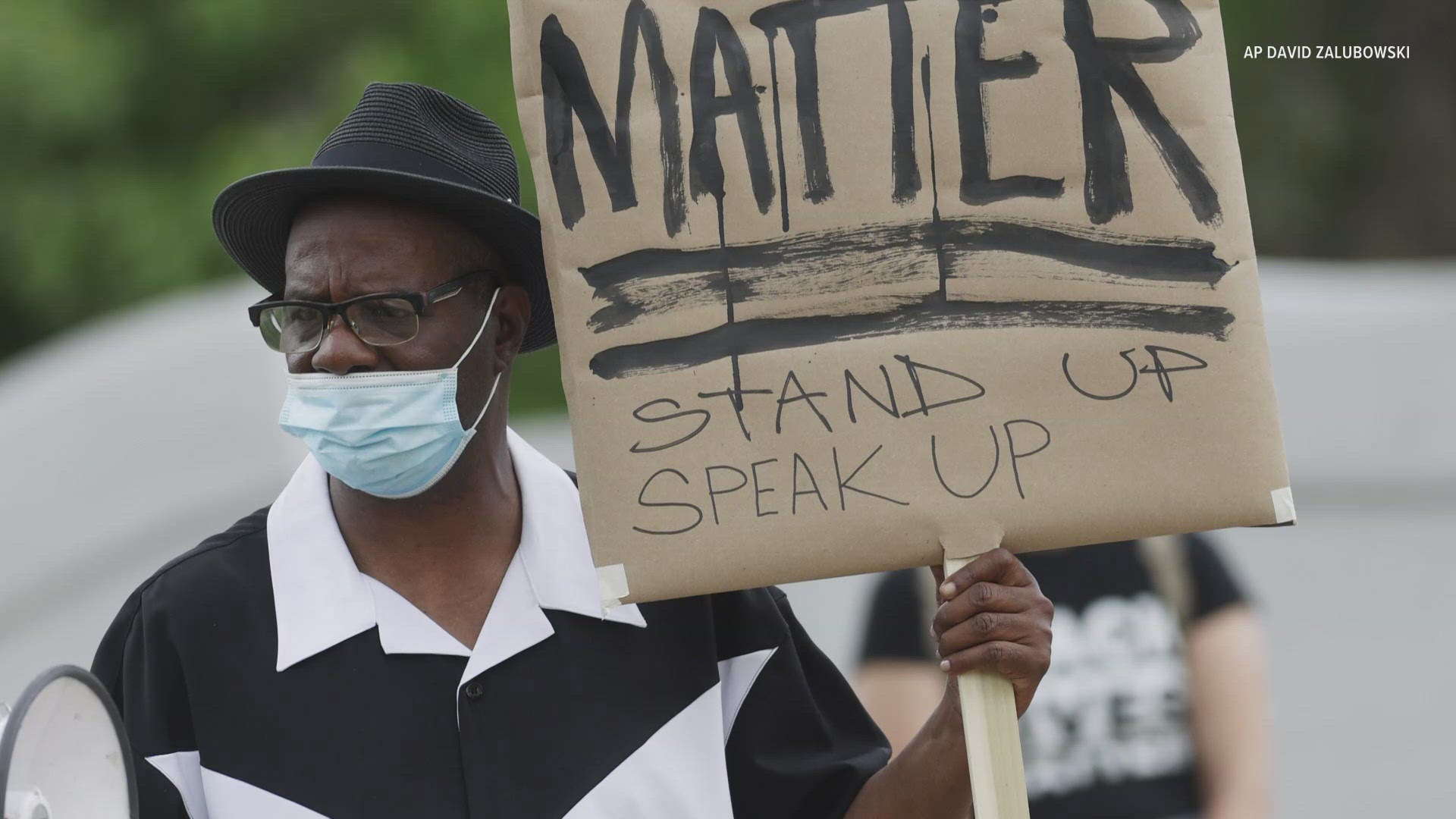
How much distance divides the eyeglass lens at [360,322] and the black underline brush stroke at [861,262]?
1.00 ft

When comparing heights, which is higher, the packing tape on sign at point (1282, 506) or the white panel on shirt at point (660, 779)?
the packing tape on sign at point (1282, 506)

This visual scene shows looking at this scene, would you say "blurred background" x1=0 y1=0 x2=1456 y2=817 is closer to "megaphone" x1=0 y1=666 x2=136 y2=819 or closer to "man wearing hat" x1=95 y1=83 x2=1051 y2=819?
"man wearing hat" x1=95 y1=83 x2=1051 y2=819

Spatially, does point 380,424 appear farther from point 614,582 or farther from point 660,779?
point 660,779

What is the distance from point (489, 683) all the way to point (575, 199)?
2.09 ft

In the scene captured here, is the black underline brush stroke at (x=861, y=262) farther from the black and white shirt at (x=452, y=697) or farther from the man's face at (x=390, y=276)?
the black and white shirt at (x=452, y=697)

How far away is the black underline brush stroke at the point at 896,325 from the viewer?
2.19 metres

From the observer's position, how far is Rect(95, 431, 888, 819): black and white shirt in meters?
2.23

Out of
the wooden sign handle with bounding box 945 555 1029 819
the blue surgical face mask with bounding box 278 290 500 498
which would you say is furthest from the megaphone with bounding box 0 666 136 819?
the wooden sign handle with bounding box 945 555 1029 819

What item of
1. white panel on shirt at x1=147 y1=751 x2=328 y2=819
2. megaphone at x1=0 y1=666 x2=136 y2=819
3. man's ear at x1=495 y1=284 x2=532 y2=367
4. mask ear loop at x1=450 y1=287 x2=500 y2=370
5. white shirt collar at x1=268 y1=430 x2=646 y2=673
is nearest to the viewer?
megaphone at x1=0 y1=666 x2=136 y2=819

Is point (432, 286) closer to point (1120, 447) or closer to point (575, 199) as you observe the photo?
point (575, 199)

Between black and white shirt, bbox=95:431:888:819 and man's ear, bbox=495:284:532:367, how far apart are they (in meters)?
0.26

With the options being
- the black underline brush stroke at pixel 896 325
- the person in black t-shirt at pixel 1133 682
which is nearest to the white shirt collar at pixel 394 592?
the black underline brush stroke at pixel 896 325

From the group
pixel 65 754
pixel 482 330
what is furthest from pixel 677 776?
pixel 65 754

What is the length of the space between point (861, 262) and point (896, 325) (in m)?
0.09
